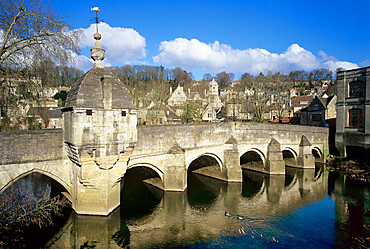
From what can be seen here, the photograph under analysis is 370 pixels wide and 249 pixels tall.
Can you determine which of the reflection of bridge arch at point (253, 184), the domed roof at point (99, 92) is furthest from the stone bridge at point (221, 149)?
the domed roof at point (99, 92)

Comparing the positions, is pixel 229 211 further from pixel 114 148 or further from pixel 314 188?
pixel 314 188

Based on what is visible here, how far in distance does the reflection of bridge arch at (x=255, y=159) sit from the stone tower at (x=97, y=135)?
13.7 meters

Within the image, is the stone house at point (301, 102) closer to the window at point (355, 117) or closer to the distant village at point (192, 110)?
the distant village at point (192, 110)

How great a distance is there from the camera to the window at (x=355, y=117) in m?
25.0

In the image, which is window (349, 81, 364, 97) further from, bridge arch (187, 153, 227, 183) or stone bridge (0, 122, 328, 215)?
bridge arch (187, 153, 227, 183)

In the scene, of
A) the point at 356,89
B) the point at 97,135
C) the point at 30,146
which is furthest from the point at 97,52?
the point at 356,89

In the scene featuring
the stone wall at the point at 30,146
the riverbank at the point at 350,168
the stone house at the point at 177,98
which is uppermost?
the stone house at the point at 177,98

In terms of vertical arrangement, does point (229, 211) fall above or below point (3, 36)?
below

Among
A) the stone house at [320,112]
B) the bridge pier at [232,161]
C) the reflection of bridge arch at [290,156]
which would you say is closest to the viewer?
the bridge pier at [232,161]

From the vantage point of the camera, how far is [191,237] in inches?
469

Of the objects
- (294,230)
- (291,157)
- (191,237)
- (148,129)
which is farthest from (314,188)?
(148,129)

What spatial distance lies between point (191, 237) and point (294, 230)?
5403 millimetres

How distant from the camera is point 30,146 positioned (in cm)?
1144

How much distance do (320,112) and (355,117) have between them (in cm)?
1043
